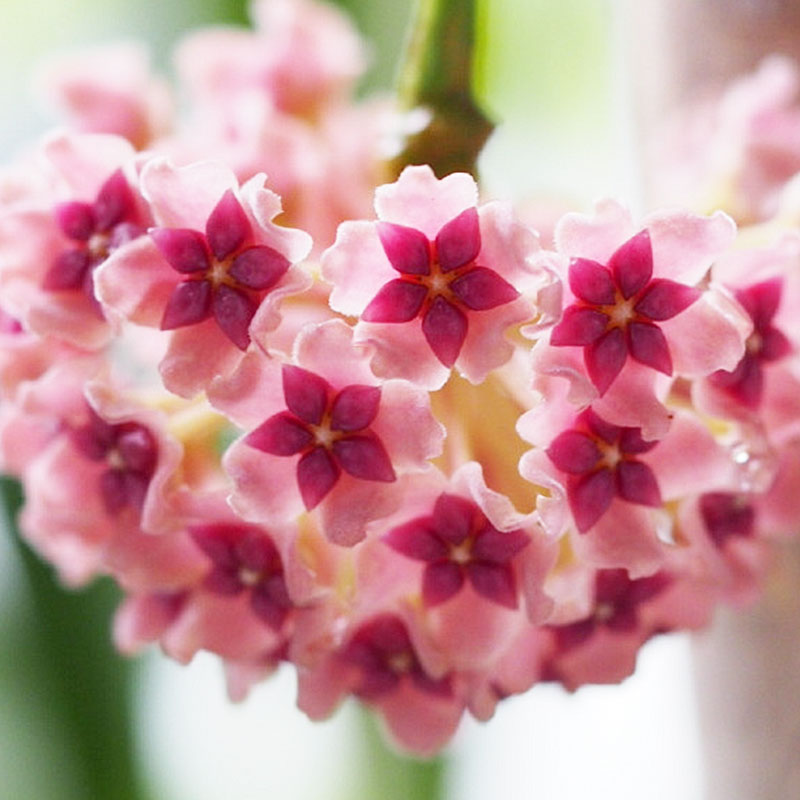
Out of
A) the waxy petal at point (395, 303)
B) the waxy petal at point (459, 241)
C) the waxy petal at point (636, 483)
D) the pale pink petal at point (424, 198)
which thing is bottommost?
the waxy petal at point (636, 483)

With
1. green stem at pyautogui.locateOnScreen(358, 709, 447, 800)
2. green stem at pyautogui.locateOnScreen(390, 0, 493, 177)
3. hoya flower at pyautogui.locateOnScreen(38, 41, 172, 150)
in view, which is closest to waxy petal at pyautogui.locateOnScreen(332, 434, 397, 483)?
green stem at pyautogui.locateOnScreen(390, 0, 493, 177)

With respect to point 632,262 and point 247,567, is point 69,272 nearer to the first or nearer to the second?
point 247,567

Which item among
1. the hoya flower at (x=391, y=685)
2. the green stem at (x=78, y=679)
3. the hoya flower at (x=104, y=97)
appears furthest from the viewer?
the green stem at (x=78, y=679)

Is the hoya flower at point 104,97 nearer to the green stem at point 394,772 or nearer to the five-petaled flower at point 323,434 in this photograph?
the five-petaled flower at point 323,434

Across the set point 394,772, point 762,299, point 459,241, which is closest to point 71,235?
point 459,241

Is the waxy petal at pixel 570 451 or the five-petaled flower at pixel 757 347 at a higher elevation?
the five-petaled flower at pixel 757 347

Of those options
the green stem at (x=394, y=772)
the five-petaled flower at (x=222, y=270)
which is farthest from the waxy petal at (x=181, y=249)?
the green stem at (x=394, y=772)

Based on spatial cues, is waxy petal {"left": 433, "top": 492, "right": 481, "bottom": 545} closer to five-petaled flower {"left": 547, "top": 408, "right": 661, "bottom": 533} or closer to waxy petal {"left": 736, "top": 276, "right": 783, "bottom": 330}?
five-petaled flower {"left": 547, "top": 408, "right": 661, "bottom": 533}


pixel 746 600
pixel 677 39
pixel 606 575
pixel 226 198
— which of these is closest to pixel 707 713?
pixel 746 600
